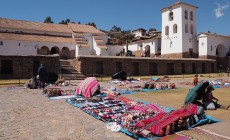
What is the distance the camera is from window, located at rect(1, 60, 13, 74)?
21.4 meters

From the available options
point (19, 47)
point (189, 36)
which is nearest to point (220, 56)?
point (189, 36)

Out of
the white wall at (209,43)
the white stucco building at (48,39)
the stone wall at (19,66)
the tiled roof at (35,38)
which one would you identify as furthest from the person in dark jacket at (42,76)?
the white wall at (209,43)

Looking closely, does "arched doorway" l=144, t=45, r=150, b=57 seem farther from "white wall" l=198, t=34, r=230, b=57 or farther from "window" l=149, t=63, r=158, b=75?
"window" l=149, t=63, r=158, b=75

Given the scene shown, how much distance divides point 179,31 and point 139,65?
14853 millimetres

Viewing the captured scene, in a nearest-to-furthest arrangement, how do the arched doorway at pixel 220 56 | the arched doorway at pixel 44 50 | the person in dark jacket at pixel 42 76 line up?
the person in dark jacket at pixel 42 76
the arched doorway at pixel 44 50
the arched doorway at pixel 220 56

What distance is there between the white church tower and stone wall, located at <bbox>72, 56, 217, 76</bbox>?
490 cm

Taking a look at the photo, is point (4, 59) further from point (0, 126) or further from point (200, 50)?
point (200, 50)

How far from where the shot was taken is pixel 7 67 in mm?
21641

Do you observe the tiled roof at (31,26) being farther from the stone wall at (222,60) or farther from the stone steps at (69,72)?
the stone wall at (222,60)

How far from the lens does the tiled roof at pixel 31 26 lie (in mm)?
33141

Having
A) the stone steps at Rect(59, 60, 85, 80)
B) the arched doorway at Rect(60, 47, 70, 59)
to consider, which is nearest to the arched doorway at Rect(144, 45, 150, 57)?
the arched doorway at Rect(60, 47, 70, 59)

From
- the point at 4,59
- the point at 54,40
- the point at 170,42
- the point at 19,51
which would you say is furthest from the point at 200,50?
the point at 4,59

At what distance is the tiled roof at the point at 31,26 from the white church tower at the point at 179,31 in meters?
16.9

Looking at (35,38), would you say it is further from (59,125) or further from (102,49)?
(59,125)
